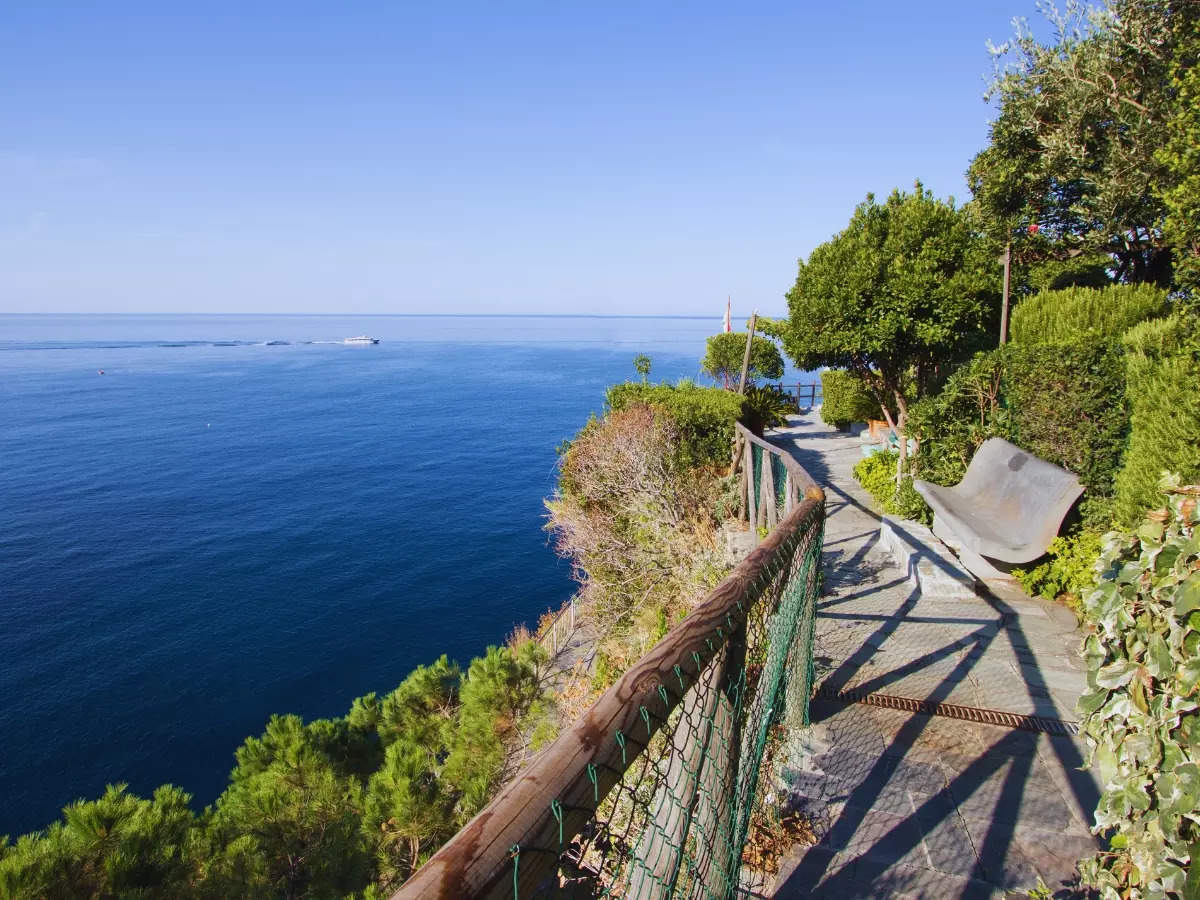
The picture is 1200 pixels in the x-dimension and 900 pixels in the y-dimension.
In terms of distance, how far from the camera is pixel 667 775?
1599 millimetres

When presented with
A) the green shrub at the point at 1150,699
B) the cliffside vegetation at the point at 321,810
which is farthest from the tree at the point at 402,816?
the green shrub at the point at 1150,699

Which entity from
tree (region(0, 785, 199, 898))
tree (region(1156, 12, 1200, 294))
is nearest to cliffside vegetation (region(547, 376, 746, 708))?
tree (region(0, 785, 199, 898))

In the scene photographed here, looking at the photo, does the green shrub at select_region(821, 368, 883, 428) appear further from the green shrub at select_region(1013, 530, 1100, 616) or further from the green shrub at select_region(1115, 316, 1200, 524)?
the green shrub at select_region(1013, 530, 1100, 616)

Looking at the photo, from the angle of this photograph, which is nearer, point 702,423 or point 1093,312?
point 1093,312

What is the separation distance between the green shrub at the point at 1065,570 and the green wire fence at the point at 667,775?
4.57 metres

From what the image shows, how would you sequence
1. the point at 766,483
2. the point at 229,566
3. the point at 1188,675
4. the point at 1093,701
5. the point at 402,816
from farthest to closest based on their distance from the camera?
1. the point at 229,566
2. the point at 766,483
3. the point at 402,816
4. the point at 1093,701
5. the point at 1188,675

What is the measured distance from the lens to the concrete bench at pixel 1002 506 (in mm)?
6762

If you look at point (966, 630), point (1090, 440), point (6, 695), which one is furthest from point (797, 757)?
point (6, 695)

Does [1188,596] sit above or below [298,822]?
above

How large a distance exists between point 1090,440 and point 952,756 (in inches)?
201

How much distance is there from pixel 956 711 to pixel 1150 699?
3.18m

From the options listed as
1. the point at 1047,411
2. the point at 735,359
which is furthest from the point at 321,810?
the point at 735,359

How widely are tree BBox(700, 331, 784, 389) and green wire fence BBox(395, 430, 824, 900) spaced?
972 inches

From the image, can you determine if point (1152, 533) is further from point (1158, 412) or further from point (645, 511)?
point (645, 511)
